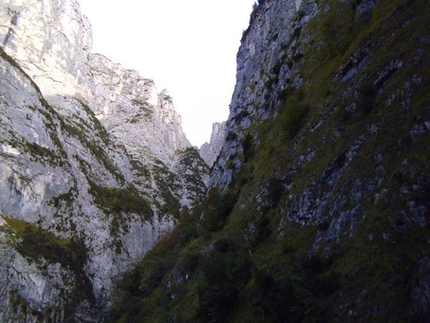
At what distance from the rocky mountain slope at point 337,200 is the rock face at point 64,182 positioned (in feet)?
65.1

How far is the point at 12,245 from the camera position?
44750mm

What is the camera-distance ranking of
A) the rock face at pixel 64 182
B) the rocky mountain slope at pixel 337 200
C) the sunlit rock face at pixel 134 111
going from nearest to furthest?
1. the rocky mountain slope at pixel 337 200
2. the rock face at pixel 64 182
3. the sunlit rock face at pixel 134 111

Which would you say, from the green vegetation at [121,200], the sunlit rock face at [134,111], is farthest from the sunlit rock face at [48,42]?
the green vegetation at [121,200]

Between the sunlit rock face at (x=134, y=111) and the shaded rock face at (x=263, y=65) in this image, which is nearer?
the shaded rock face at (x=263, y=65)

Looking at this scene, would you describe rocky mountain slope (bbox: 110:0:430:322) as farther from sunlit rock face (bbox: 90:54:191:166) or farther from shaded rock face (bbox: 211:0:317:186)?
sunlit rock face (bbox: 90:54:191:166)

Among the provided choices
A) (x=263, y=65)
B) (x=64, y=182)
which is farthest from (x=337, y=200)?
(x=64, y=182)

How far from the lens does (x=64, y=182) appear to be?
61625mm

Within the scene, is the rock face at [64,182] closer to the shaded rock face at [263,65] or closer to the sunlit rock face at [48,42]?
the sunlit rock face at [48,42]

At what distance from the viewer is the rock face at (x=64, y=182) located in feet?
154

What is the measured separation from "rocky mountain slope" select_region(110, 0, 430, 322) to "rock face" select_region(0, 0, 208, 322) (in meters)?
19.9

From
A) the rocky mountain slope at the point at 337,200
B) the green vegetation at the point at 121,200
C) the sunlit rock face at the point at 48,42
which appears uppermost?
the sunlit rock face at the point at 48,42

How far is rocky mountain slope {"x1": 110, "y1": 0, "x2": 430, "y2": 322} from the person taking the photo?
10.5 m

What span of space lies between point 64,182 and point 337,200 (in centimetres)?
5703

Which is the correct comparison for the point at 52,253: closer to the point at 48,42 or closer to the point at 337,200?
the point at 337,200
